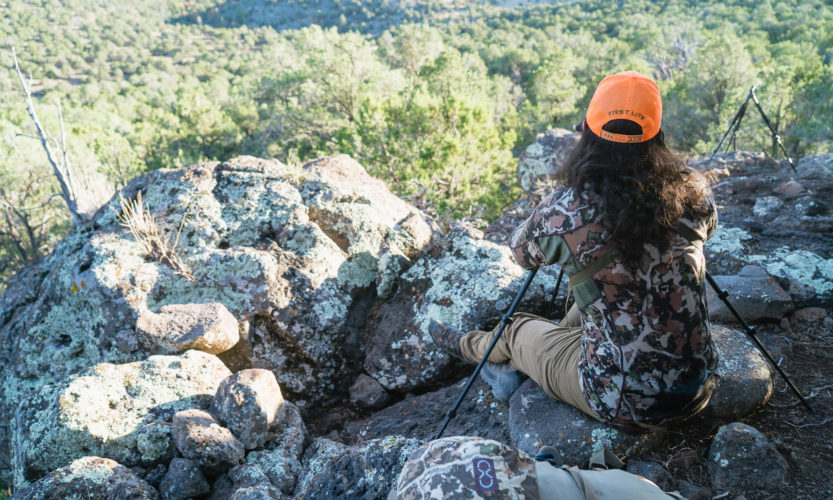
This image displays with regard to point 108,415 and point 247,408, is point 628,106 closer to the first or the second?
point 247,408

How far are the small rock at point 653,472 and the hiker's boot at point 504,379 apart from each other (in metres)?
0.77

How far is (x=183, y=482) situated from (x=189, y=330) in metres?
1.31

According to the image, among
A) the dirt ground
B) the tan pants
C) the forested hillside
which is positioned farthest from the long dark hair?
the forested hillside

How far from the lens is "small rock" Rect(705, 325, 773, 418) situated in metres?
2.51

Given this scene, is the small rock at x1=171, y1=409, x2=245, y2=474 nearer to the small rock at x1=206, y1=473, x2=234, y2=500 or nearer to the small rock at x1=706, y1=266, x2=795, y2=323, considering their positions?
the small rock at x1=206, y1=473, x2=234, y2=500

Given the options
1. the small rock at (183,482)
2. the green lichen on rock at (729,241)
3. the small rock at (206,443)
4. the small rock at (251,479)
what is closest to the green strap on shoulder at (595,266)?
the small rock at (251,479)

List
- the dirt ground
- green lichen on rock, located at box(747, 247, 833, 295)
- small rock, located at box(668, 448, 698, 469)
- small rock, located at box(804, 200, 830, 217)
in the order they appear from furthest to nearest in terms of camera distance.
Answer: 1. small rock, located at box(804, 200, 830, 217)
2. green lichen on rock, located at box(747, 247, 833, 295)
3. small rock, located at box(668, 448, 698, 469)
4. the dirt ground

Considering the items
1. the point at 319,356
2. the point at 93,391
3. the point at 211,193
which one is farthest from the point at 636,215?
the point at 211,193

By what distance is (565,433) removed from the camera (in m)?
2.40

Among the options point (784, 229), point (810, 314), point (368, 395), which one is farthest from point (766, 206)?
point (368, 395)

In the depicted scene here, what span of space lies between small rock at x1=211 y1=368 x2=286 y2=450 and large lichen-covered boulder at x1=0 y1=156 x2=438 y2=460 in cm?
75

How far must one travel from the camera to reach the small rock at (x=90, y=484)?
95.0 inches

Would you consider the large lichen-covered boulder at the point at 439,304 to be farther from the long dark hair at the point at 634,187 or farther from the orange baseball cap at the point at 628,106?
the orange baseball cap at the point at 628,106

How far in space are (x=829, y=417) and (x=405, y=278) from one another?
311 cm
